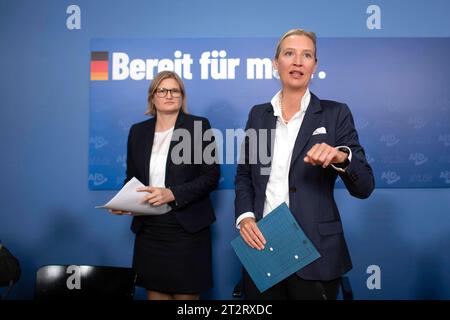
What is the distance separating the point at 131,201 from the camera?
2092 millimetres

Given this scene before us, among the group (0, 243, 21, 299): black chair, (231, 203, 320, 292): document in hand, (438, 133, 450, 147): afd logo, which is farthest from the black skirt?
(438, 133, 450, 147): afd logo

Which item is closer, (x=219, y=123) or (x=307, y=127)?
(x=307, y=127)

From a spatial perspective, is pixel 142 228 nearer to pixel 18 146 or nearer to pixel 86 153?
pixel 86 153

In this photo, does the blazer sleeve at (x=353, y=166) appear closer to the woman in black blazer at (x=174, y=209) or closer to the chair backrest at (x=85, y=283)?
the woman in black blazer at (x=174, y=209)

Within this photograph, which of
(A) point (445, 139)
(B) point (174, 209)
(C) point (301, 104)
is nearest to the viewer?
(C) point (301, 104)

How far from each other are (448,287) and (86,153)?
2790 mm

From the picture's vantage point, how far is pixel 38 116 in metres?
3.13

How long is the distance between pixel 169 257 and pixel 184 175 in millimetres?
457

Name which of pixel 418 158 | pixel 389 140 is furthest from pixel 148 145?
pixel 418 158

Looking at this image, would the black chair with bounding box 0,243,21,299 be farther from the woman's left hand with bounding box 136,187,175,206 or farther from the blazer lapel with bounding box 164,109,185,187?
the blazer lapel with bounding box 164,109,185,187

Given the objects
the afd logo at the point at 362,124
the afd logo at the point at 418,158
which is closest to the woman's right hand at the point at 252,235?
the afd logo at the point at 362,124

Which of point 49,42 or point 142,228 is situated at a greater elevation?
point 49,42

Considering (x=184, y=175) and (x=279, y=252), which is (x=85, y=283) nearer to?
(x=184, y=175)
